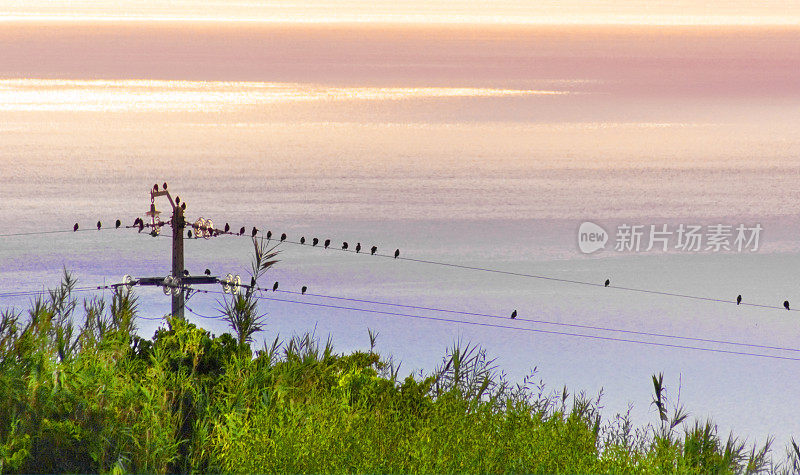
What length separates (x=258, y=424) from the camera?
800 inches

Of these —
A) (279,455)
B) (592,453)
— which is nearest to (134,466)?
(279,455)

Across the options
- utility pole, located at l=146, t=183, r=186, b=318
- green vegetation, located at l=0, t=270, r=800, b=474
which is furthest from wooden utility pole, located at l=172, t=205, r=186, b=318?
green vegetation, located at l=0, t=270, r=800, b=474

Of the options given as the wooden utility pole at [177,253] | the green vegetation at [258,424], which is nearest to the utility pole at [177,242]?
the wooden utility pole at [177,253]

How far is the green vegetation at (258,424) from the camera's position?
18609mm

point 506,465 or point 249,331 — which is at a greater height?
point 249,331

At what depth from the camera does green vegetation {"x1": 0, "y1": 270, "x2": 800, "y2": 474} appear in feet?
61.1

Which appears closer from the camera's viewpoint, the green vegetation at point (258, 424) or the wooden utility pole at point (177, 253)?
the green vegetation at point (258, 424)

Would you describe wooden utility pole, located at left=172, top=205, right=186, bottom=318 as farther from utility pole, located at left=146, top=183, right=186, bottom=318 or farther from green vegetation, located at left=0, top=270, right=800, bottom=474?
green vegetation, located at left=0, top=270, right=800, bottom=474

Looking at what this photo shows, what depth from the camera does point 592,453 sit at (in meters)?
19.7

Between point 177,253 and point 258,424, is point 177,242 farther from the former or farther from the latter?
point 258,424

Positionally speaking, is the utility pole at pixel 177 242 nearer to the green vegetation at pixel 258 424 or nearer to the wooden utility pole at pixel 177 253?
the wooden utility pole at pixel 177 253

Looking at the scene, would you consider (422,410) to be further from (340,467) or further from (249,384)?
(340,467)

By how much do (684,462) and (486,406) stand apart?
455 centimetres

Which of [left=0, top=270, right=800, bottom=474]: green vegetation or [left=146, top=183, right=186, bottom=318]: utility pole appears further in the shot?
[left=146, top=183, right=186, bottom=318]: utility pole
